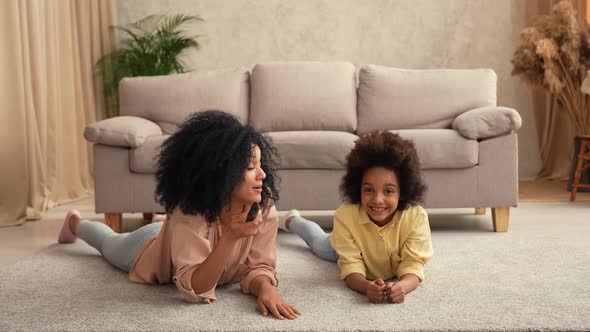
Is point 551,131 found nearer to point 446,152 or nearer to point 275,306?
point 446,152

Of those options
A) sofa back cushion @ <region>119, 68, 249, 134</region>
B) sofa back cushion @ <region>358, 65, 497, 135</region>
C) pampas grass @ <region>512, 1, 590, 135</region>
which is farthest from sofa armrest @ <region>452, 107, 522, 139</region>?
pampas grass @ <region>512, 1, 590, 135</region>

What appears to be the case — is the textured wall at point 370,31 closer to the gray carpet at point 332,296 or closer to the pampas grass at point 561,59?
the pampas grass at point 561,59

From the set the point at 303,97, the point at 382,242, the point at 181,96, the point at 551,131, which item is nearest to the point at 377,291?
the point at 382,242

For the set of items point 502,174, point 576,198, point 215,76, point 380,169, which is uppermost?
point 215,76

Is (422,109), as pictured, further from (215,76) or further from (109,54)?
(109,54)

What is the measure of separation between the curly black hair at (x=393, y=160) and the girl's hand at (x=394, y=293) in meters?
0.33

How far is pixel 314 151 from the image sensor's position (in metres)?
3.51

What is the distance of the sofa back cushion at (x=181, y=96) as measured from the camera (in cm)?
415

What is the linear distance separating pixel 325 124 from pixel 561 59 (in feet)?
5.97

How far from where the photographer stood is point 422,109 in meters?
4.02

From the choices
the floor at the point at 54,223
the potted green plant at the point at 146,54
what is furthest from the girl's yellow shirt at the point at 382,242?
the potted green plant at the point at 146,54

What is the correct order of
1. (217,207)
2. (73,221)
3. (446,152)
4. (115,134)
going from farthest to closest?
(115,134)
(446,152)
(73,221)
(217,207)

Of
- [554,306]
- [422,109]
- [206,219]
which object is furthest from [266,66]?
[554,306]

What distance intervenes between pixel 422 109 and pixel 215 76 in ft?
3.97
